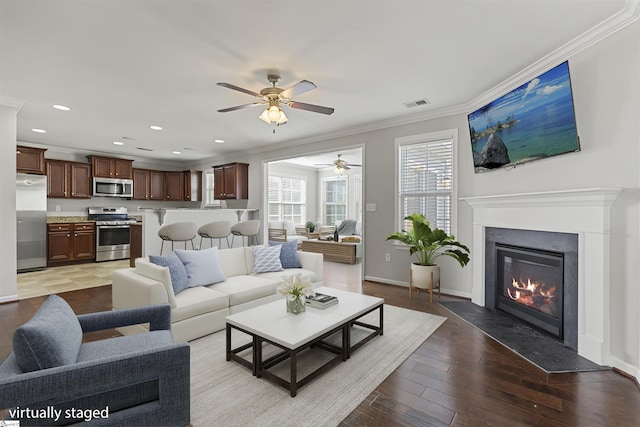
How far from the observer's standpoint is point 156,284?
2.54 m

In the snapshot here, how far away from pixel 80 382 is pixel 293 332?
117 centimetres

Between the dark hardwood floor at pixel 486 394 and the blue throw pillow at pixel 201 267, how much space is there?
1.54m

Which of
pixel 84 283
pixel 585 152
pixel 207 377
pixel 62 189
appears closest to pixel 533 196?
pixel 585 152

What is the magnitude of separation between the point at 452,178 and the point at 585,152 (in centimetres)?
174

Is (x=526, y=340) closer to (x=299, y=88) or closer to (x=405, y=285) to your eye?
(x=405, y=285)

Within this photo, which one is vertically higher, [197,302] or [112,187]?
[112,187]

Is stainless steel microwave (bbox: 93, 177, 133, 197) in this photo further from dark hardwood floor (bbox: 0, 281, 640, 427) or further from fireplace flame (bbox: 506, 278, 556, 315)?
fireplace flame (bbox: 506, 278, 556, 315)

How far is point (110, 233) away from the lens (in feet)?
22.6

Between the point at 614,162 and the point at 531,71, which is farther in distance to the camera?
the point at 531,71

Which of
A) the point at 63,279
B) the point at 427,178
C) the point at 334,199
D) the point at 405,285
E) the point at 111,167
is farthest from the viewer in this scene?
the point at 334,199

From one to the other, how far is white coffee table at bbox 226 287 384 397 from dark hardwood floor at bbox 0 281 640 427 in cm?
42

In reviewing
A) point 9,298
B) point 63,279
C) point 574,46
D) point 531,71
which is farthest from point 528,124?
point 63,279

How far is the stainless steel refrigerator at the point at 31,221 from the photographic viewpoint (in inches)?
218

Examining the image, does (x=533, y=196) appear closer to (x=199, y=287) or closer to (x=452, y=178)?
(x=452, y=178)
